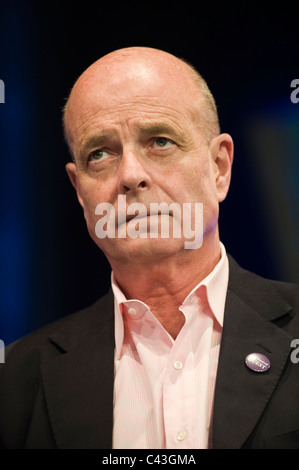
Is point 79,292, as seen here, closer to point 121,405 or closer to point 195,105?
point 121,405

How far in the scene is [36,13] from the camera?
89.7 inches

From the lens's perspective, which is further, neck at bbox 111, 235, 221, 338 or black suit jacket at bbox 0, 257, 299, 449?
neck at bbox 111, 235, 221, 338

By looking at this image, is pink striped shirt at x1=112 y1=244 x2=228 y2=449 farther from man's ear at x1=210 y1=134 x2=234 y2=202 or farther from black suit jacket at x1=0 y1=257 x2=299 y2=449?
man's ear at x1=210 y1=134 x2=234 y2=202

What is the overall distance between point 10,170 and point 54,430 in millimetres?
1116

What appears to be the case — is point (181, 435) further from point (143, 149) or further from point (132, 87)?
point (132, 87)

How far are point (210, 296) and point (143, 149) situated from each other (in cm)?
51

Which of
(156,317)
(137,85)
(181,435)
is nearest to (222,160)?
(137,85)

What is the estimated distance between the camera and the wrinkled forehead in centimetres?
179

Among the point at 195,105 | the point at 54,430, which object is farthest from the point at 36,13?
the point at 54,430

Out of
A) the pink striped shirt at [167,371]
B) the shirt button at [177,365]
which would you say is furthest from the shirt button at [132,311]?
the shirt button at [177,365]

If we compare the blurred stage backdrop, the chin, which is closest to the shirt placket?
the chin

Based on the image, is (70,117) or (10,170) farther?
(10,170)

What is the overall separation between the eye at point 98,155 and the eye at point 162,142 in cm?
16

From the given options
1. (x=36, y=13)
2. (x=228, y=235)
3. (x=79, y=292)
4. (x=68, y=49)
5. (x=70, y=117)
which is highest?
(x=36, y=13)
